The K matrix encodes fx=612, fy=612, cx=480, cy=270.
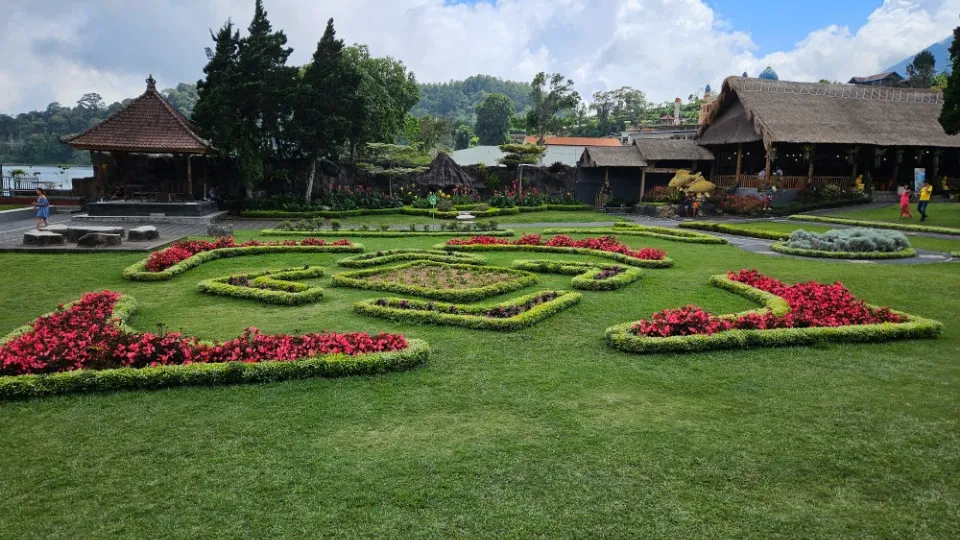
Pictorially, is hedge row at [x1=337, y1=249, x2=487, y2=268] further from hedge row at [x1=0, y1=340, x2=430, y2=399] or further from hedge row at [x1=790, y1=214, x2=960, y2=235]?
hedge row at [x1=790, y1=214, x2=960, y2=235]

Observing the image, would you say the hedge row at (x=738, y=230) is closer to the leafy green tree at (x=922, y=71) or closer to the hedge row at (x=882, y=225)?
the hedge row at (x=882, y=225)

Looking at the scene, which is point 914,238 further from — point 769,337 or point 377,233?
point 377,233

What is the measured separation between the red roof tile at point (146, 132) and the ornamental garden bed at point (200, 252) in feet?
33.9

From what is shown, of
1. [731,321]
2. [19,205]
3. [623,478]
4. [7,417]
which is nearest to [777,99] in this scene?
[731,321]

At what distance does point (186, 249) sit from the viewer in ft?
44.6

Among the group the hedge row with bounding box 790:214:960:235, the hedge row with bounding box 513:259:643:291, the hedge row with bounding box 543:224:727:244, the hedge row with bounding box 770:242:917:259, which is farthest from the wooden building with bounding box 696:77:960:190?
the hedge row with bounding box 513:259:643:291

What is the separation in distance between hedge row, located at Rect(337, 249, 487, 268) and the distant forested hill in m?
110

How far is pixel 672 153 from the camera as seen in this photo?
31250 millimetres

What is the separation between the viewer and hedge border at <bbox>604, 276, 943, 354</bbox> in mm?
7156

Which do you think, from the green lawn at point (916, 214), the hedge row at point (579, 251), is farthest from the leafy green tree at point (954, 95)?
the hedge row at point (579, 251)

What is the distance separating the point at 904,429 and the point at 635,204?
1001 inches

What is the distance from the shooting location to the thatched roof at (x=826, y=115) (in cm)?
2755

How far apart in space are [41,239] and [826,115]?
31.0m

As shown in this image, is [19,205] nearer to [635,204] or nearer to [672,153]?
[635,204]
